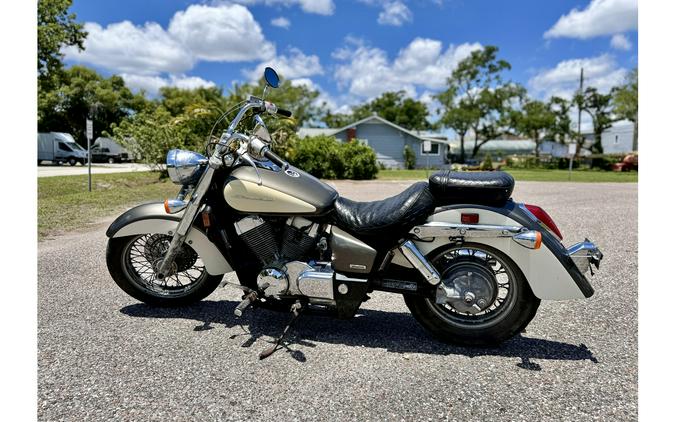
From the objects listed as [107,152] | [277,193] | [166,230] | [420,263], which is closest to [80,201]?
[166,230]

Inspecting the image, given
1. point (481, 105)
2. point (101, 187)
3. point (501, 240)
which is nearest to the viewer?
point (501, 240)

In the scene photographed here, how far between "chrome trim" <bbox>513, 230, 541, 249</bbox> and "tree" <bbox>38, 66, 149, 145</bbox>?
45.5 m

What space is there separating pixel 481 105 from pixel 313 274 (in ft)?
171

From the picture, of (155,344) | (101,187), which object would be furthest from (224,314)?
(101,187)

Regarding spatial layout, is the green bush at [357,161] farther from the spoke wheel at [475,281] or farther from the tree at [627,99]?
the tree at [627,99]

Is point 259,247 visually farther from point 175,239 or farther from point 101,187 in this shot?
point 101,187

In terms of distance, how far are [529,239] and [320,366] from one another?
1.56 meters

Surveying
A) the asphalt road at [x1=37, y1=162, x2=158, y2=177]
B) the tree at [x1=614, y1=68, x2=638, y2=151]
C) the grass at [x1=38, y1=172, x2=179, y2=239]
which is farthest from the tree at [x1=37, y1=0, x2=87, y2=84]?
the tree at [x1=614, y1=68, x2=638, y2=151]

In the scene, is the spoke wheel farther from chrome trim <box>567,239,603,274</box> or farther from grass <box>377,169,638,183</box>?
grass <box>377,169,638,183</box>

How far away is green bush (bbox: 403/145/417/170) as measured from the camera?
39344 mm

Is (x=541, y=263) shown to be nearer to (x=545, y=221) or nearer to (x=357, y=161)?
(x=545, y=221)

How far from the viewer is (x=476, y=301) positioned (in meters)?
3.06

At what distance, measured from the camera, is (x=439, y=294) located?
3096 mm

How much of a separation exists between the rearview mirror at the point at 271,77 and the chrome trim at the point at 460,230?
1.46 metres
